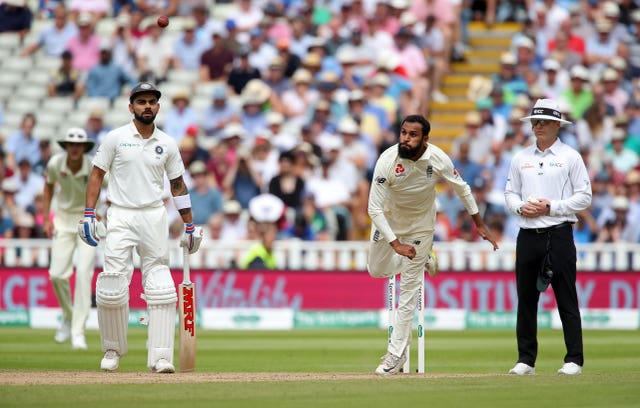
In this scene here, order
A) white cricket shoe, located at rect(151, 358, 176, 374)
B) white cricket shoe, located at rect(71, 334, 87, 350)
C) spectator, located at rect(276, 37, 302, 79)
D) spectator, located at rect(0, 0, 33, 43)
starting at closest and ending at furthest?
1. white cricket shoe, located at rect(151, 358, 176, 374)
2. white cricket shoe, located at rect(71, 334, 87, 350)
3. spectator, located at rect(276, 37, 302, 79)
4. spectator, located at rect(0, 0, 33, 43)

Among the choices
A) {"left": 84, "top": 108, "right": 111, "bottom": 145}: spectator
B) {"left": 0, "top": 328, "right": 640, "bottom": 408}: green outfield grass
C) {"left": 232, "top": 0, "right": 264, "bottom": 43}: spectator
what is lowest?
{"left": 0, "top": 328, "right": 640, "bottom": 408}: green outfield grass

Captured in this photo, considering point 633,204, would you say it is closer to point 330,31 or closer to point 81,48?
point 330,31

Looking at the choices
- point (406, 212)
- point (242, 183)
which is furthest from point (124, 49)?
point (406, 212)

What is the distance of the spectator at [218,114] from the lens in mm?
20188

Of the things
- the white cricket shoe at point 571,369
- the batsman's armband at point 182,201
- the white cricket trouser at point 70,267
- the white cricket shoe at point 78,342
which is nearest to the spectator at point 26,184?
the white cricket trouser at point 70,267

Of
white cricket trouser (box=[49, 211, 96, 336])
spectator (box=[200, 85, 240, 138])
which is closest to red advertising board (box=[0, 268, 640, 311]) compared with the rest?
spectator (box=[200, 85, 240, 138])

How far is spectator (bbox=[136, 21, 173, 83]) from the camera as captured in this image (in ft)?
70.7

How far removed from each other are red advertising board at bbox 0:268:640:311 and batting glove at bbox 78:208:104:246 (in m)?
7.19

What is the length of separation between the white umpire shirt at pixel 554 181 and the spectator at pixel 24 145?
11575mm

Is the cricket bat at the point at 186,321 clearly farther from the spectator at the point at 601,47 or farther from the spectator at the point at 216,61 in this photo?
the spectator at the point at 601,47

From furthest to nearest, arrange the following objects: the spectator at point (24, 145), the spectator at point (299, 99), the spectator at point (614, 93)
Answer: the spectator at point (24, 145), the spectator at point (299, 99), the spectator at point (614, 93)

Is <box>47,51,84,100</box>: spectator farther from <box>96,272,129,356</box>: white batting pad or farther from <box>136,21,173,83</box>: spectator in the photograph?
<box>96,272,129,356</box>: white batting pad

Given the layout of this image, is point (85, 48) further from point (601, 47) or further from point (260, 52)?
point (601, 47)

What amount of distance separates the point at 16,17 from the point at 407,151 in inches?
581
